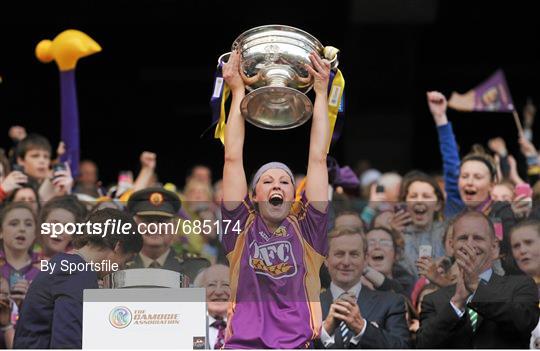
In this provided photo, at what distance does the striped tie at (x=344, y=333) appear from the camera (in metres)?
6.86

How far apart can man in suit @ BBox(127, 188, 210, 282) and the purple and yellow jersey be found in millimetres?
200

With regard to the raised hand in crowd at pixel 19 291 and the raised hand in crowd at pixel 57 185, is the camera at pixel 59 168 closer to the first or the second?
the raised hand in crowd at pixel 57 185

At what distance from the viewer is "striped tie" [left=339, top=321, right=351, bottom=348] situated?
6.86 meters

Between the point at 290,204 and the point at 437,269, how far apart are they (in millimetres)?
791

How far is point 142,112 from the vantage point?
1444cm

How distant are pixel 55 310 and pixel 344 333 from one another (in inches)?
54.8

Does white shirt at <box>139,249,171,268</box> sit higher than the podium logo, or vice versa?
white shirt at <box>139,249,171,268</box>

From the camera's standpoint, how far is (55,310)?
6.79 metres

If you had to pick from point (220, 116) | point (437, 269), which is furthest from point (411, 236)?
point (220, 116)

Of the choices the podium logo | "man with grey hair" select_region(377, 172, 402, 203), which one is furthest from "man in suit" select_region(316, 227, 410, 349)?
"man with grey hair" select_region(377, 172, 402, 203)

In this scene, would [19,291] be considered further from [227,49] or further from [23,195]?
[227,49]

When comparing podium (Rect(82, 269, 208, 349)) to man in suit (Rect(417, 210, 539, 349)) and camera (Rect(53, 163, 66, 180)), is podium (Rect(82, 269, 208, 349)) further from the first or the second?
camera (Rect(53, 163, 66, 180))

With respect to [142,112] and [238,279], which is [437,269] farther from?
[142,112]

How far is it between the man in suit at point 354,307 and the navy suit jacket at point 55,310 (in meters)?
1.15
